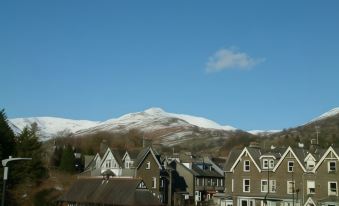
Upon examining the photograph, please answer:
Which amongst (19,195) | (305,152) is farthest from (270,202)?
(19,195)

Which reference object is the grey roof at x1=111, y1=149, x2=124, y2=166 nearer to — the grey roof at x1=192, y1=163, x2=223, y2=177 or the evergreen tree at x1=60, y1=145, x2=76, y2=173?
the grey roof at x1=192, y1=163, x2=223, y2=177

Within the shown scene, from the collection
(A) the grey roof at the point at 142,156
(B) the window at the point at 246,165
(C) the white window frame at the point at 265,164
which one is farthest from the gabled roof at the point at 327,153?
(A) the grey roof at the point at 142,156

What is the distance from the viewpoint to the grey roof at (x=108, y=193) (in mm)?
Answer: 60438

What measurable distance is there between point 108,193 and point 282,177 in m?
23.0

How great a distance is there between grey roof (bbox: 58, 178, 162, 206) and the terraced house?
15092 mm

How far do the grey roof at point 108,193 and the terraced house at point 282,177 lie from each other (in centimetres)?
1509

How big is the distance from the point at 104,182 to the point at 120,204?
27.4 feet

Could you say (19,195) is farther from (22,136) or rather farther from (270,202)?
(270,202)

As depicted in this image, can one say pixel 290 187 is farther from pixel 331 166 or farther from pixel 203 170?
pixel 203 170

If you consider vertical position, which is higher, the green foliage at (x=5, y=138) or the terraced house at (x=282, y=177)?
the green foliage at (x=5, y=138)

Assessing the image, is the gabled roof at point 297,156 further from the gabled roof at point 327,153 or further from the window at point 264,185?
the window at point 264,185

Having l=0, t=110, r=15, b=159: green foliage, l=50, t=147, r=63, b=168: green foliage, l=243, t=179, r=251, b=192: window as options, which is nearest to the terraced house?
l=243, t=179, r=251, b=192: window

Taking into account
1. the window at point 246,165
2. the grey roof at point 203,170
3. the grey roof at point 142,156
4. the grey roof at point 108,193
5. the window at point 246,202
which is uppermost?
the grey roof at point 142,156

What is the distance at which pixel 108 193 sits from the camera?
209 ft
